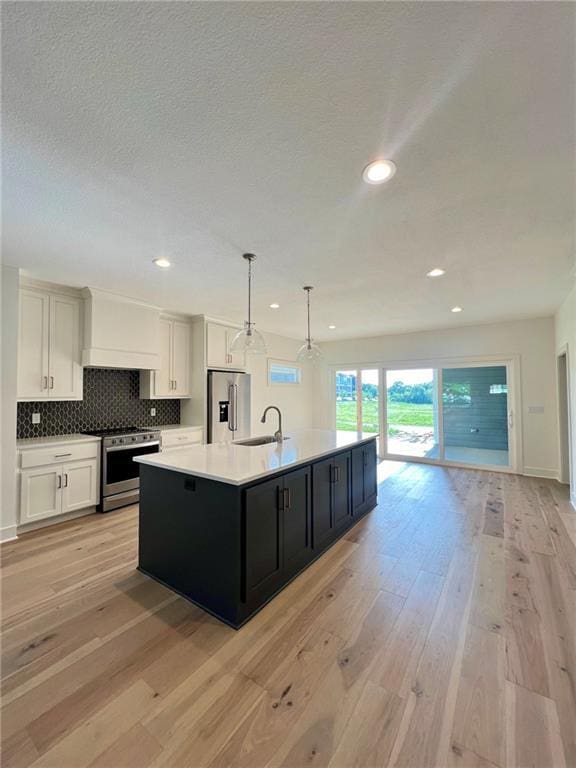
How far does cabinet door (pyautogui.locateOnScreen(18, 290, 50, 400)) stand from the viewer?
11.0ft

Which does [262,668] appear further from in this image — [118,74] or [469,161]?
[469,161]

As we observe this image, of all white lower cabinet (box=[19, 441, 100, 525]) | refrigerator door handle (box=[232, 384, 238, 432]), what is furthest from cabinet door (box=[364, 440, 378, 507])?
white lower cabinet (box=[19, 441, 100, 525])

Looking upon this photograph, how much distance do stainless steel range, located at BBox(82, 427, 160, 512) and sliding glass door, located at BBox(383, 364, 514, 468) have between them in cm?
483

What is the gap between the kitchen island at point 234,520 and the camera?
1.98 metres

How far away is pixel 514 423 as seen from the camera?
5.43m

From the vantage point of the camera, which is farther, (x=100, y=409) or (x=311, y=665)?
(x=100, y=409)

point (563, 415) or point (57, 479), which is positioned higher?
point (563, 415)

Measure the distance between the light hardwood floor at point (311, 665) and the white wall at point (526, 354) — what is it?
9.45ft

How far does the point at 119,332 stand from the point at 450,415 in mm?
5786

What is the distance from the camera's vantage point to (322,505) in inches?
111

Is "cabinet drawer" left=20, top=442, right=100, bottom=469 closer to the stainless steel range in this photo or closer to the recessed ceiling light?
the stainless steel range

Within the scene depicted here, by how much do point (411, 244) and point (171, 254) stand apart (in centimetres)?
206

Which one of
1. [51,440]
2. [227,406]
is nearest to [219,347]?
[227,406]

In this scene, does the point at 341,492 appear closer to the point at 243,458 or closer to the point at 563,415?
the point at 243,458
